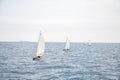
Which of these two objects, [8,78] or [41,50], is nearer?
[8,78]

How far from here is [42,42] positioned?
212 feet

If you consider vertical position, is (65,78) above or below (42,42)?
below

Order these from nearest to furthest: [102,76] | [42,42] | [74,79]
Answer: [74,79] → [102,76] → [42,42]

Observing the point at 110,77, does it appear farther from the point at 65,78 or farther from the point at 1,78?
the point at 1,78

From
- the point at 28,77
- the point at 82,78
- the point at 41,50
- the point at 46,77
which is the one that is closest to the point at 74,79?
the point at 82,78

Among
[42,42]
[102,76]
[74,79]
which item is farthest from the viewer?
[42,42]

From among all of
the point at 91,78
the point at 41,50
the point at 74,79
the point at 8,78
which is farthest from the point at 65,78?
the point at 41,50

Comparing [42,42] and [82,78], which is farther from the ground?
[42,42]

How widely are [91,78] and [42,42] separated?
27.2 meters

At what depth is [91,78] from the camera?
40562 mm

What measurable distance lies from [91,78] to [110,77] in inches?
156

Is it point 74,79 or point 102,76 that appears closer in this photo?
point 74,79

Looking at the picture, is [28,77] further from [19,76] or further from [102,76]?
[102,76]

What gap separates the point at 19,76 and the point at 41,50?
73.0 feet
